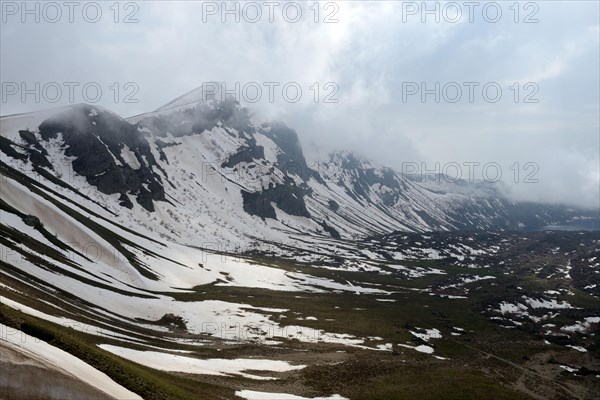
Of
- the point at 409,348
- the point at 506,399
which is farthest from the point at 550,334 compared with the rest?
the point at 506,399

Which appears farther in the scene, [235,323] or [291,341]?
[235,323]

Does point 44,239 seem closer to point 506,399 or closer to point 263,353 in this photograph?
point 263,353

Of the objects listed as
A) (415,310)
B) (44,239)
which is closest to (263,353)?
(44,239)

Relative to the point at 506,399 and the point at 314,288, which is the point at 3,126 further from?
the point at 506,399

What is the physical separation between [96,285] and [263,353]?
37487 mm

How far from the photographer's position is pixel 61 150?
197875mm

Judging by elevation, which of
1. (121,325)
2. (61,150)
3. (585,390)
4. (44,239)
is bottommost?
(585,390)

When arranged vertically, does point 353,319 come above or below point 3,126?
below

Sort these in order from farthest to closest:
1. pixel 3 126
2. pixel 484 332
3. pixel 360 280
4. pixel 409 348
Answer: pixel 3 126 < pixel 360 280 < pixel 484 332 < pixel 409 348

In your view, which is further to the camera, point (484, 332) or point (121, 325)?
point (484, 332)

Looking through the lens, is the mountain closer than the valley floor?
No

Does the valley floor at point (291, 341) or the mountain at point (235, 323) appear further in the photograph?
the mountain at point (235, 323)

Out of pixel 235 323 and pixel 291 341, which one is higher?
pixel 235 323

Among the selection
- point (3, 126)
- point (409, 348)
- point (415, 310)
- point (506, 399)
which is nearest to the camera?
point (506, 399)
